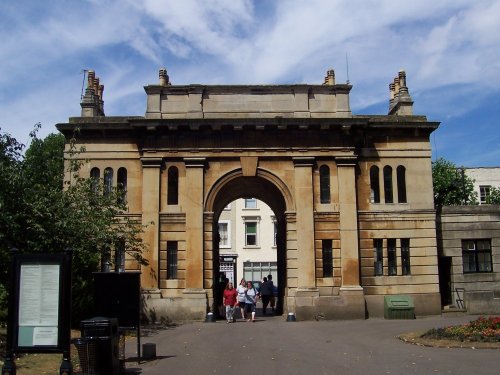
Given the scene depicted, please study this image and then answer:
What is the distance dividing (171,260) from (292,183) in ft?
19.5

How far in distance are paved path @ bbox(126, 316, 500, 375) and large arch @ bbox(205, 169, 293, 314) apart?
559cm

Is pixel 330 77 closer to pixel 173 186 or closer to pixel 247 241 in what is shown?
pixel 173 186

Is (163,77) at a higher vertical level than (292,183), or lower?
higher

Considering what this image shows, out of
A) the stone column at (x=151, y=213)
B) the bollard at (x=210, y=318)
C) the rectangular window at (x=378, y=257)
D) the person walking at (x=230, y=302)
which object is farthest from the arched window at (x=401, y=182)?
the stone column at (x=151, y=213)

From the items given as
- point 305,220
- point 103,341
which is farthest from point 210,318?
point 103,341

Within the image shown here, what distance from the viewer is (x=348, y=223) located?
24.0 m

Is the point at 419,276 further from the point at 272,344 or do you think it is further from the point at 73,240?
the point at 73,240

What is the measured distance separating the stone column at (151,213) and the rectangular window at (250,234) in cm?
2837

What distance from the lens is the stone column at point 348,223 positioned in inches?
930

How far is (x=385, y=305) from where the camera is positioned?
2366 centimetres

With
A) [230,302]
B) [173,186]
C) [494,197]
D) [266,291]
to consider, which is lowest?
[230,302]

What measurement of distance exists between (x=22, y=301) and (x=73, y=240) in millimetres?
7081

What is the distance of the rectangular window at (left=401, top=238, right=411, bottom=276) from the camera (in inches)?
967

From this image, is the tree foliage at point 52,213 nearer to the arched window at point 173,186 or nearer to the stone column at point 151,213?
the stone column at point 151,213
